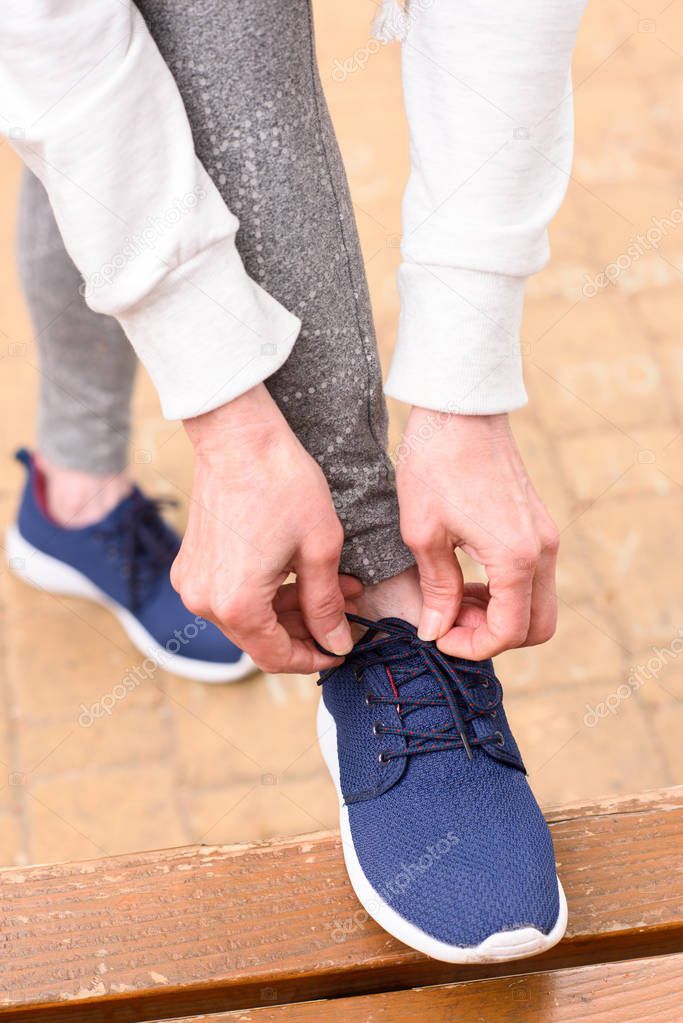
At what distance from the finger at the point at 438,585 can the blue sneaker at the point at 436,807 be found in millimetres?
29

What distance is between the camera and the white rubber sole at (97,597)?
1.57m

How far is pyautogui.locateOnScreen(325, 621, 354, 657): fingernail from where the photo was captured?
2.93 feet

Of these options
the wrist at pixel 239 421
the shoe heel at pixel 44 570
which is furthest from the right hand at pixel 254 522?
the shoe heel at pixel 44 570

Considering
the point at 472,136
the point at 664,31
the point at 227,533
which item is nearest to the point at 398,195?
the point at 664,31

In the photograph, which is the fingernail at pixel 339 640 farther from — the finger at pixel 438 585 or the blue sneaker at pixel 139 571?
the blue sneaker at pixel 139 571

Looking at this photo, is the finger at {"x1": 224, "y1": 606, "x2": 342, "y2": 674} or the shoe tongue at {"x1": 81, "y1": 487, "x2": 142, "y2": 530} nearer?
the finger at {"x1": 224, "y1": 606, "x2": 342, "y2": 674}

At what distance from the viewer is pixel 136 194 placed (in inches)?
30.7

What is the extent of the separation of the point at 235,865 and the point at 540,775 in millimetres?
740

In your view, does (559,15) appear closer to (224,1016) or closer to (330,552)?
(330,552)

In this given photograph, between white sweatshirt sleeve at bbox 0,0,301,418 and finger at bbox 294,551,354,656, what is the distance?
153 mm

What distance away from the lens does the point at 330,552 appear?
83 centimetres

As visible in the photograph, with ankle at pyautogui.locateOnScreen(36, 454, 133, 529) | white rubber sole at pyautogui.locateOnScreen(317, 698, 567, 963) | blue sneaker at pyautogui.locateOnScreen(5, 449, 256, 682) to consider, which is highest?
white rubber sole at pyautogui.locateOnScreen(317, 698, 567, 963)

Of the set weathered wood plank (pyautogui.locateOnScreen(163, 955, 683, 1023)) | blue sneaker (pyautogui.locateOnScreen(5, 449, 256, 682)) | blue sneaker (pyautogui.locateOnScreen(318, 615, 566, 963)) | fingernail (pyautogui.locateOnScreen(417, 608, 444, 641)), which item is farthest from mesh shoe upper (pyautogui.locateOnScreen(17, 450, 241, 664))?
weathered wood plank (pyautogui.locateOnScreen(163, 955, 683, 1023))

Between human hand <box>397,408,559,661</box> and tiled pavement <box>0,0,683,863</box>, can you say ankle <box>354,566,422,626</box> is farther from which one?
tiled pavement <box>0,0,683,863</box>
